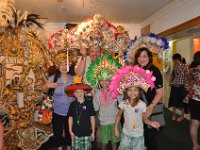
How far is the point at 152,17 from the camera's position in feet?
21.1

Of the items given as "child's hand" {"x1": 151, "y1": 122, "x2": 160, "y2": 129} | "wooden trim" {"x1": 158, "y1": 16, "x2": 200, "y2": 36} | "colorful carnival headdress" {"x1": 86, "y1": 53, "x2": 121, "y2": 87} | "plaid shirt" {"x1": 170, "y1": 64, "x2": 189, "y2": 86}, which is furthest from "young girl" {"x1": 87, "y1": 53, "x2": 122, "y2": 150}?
A: "plaid shirt" {"x1": 170, "y1": 64, "x2": 189, "y2": 86}

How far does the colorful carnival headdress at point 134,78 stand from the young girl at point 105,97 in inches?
12.4

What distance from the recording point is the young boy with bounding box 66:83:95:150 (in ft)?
8.71

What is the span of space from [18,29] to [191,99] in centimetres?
277

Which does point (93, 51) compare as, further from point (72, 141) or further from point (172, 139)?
point (172, 139)

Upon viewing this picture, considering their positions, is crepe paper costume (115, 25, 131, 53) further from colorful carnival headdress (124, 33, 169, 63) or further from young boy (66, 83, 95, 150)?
young boy (66, 83, 95, 150)

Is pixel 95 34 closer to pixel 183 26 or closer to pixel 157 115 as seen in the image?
pixel 157 115

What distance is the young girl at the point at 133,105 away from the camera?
2422 mm

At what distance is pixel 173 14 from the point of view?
5188mm

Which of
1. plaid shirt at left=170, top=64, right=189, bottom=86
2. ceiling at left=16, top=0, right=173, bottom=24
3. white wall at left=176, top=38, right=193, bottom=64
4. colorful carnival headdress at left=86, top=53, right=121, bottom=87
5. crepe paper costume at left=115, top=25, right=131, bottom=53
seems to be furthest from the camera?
white wall at left=176, top=38, right=193, bottom=64

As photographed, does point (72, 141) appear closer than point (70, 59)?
Yes

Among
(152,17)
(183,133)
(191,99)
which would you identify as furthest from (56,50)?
(152,17)

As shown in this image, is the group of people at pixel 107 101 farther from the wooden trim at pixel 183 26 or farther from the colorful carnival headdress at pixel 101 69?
the wooden trim at pixel 183 26

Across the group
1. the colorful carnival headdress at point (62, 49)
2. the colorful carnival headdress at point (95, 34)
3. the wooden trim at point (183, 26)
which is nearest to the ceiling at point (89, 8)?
the wooden trim at point (183, 26)
